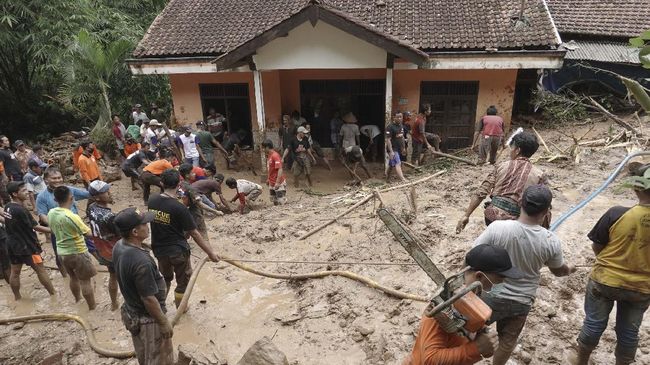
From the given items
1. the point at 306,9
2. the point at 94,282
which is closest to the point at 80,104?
the point at 306,9

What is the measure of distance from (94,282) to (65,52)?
9879 millimetres

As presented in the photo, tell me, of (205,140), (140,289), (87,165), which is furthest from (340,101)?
(140,289)

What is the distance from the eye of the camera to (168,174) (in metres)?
4.51

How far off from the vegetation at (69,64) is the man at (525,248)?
12931 mm

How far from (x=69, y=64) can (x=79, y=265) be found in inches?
402

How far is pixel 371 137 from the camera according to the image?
38.3 feet

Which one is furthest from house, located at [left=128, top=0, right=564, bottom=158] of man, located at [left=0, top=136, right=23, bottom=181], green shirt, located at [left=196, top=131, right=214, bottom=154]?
man, located at [left=0, top=136, right=23, bottom=181]

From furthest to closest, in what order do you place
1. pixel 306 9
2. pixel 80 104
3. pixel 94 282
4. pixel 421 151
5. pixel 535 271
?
pixel 80 104 → pixel 421 151 → pixel 306 9 → pixel 94 282 → pixel 535 271

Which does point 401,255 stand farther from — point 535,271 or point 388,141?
point 388,141

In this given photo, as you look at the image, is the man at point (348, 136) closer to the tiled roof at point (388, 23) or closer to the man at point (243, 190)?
the tiled roof at point (388, 23)

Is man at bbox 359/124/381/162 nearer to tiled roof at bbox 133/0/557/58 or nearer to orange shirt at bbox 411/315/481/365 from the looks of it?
tiled roof at bbox 133/0/557/58

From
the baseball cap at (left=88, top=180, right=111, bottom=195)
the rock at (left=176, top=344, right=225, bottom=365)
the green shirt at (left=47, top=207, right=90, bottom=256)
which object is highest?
the baseball cap at (left=88, top=180, right=111, bottom=195)

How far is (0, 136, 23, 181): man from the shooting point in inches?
354

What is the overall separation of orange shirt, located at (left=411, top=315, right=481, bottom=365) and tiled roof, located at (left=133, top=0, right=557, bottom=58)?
9.37 m
